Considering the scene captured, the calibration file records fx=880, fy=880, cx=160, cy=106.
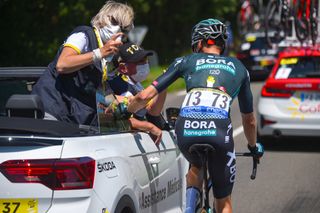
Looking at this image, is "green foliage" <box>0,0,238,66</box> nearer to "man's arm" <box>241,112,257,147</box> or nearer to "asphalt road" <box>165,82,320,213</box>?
"asphalt road" <box>165,82,320,213</box>

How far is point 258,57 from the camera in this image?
27.6 meters

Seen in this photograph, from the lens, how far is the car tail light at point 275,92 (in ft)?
45.0

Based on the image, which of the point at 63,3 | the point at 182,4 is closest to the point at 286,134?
the point at 63,3

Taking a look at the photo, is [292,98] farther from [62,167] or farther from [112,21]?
[62,167]

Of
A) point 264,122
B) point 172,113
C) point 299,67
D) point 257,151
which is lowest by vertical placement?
point 264,122

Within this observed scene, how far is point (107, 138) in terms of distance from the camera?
586 cm

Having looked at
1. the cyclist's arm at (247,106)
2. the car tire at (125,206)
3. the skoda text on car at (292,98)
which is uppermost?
the cyclist's arm at (247,106)

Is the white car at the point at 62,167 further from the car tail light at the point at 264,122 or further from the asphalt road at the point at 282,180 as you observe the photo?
the car tail light at the point at 264,122

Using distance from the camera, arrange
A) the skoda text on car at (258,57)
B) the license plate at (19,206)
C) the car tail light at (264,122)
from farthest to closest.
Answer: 1. the skoda text on car at (258,57)
2. the car tail light at (264,122)
3. the license plate at (19,206)

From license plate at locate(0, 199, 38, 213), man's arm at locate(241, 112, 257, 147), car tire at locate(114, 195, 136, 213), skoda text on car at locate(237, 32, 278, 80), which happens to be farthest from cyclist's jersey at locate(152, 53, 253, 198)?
skoda text on car at locate(237, 32, 278, 80)

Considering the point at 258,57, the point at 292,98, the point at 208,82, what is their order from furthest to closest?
the point at 258,57
the point at 292,98
the point at 208,82

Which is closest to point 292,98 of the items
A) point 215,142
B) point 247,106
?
point 247,106

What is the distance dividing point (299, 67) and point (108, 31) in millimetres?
7617

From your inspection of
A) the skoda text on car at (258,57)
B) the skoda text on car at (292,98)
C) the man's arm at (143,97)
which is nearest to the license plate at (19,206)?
the man's arm at (143,97)
